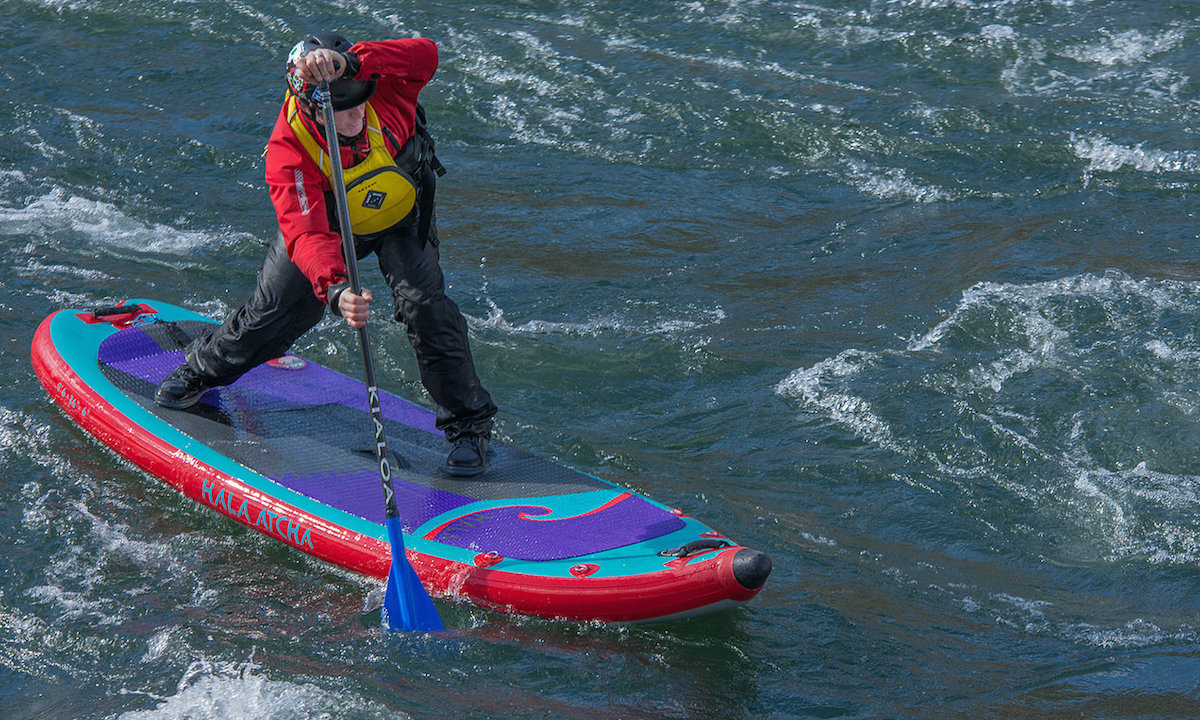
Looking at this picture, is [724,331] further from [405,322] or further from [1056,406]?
[405,322]

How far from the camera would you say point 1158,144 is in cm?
938

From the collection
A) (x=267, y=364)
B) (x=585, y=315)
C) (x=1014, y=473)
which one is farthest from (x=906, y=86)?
(x=267, y=364)

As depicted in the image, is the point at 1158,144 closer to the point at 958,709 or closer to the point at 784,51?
the point at 784,51

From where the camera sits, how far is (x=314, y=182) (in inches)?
191

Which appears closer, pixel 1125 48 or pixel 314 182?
pixel 314 182

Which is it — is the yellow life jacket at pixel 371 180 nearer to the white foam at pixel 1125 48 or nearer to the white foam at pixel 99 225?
the white foam at pixel 99 225

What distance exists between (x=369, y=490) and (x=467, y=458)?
43cm

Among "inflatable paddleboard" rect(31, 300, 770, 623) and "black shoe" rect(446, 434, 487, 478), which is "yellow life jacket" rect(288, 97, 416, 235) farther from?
"inflatable paddleboard" rect(31, 300, 770, 623)

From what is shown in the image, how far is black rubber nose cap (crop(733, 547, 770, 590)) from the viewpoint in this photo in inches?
177

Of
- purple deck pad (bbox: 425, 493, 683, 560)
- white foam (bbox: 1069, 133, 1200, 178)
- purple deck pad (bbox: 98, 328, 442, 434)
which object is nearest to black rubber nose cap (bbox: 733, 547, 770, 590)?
purple deck pad (bbox: 425, 493, 683, 560)

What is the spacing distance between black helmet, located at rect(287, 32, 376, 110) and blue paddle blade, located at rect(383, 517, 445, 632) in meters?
1.65

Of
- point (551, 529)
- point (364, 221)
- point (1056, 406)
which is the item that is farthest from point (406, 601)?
point (1056, 406)

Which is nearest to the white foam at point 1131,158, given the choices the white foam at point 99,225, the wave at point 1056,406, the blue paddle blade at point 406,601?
the wave at point 1056,406

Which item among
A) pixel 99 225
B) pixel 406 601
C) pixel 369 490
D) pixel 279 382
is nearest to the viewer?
pixel 406 601
